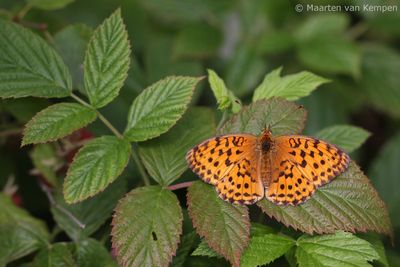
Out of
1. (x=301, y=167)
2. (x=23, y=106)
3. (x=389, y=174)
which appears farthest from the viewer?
(x=389, y=174)

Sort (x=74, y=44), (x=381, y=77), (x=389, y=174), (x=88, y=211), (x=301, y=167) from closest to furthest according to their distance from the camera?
(x=301, y=167)
(x=88, y=211)
(x=74, y=44)
(x=389, y=174)
(x=381, y=77)

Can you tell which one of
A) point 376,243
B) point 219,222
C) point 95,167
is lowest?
point 376,243

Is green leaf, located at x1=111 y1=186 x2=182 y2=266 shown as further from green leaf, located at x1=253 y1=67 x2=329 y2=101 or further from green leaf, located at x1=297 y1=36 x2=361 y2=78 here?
green leaf, located at x1=297 y1=36 x2=361 y2=78

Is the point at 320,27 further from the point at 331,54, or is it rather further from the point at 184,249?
the point at 184,249

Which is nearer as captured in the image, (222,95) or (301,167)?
(301,167)

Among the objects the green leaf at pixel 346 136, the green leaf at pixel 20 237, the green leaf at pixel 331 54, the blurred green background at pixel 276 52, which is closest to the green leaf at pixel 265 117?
the green leaf at pixel 346 136

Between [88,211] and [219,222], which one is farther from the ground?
[219,222]

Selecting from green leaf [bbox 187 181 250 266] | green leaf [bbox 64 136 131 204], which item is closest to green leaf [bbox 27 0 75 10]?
green leaf [bbox 64 136 131 204]

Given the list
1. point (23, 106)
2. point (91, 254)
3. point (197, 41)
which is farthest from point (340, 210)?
point (197, 41)
